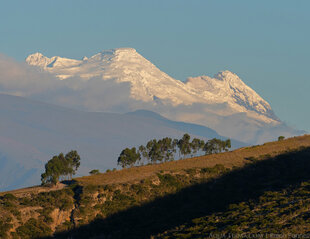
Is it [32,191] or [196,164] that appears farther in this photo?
[196,164]

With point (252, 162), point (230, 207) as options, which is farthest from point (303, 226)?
point (252, 162)

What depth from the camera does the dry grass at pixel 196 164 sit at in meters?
147

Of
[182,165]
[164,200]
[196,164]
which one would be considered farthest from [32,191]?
[196,164]

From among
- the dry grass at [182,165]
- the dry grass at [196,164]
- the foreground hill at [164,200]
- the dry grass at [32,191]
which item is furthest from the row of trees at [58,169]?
the foreground hill at [164,200]

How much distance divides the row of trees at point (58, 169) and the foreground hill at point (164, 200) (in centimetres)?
1239

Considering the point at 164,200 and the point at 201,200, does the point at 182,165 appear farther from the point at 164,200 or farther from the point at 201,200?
the point at 201,200

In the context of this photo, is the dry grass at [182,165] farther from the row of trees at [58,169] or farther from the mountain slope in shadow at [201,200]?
the mountain slope in shadow at [201,200]

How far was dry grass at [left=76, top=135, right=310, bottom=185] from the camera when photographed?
147125 mm

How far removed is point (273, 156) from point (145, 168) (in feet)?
110

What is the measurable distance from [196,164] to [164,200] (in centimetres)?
2898

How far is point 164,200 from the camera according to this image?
5207 inches

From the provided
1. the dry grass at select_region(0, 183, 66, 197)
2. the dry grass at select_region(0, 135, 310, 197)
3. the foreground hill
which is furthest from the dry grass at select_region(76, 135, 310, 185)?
the dry grass at select_region(0, 183, 66, 197)

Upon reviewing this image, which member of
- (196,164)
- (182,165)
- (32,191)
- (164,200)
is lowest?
(164,200)

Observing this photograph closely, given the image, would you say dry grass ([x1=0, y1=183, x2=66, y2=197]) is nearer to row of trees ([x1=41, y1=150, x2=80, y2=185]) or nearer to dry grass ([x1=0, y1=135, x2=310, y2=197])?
dry grass ([x1=0, y1=135, x2=310, y2=197])
